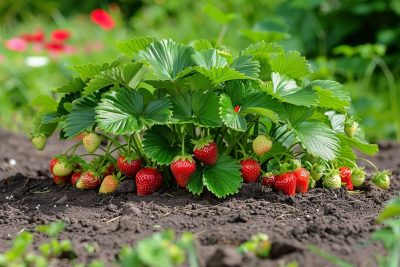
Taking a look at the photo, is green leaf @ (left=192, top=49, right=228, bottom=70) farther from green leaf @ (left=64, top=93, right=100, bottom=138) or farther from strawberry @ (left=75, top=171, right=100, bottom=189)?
strawberry @ (left=75, top=171, right=100, bottom=189)

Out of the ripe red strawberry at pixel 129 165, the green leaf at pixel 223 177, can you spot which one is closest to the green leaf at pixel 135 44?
the ripe red strawberry at pixel 129 165

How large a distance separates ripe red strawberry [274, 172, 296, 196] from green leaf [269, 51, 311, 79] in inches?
16.7

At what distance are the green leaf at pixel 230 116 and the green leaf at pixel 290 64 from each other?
325 mm

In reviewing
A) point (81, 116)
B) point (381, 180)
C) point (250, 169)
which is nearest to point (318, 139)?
point (250, 169)

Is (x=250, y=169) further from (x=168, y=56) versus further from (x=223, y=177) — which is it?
(x=168, y=56)

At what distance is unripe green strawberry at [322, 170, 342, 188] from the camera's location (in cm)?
282

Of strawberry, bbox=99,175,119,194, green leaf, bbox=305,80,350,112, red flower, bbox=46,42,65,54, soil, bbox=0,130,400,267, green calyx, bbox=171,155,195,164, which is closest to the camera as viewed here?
soil, bbox=0,130,400,267

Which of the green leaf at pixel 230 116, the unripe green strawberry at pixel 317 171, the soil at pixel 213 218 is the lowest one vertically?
the soil at pixel 213 218

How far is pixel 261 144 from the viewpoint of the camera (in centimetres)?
265

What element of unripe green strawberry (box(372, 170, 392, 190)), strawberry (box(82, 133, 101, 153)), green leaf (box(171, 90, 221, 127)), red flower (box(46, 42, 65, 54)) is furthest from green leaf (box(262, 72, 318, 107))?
red flower (box(46, 42, 65, 54))

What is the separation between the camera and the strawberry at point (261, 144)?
2646 mm

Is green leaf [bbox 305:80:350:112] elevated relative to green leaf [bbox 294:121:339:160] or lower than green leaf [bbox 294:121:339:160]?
elevated

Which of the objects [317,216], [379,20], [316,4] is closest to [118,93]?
[317,216]

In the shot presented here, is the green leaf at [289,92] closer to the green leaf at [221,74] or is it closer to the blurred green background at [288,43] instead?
the green leaf at [221,74]
